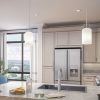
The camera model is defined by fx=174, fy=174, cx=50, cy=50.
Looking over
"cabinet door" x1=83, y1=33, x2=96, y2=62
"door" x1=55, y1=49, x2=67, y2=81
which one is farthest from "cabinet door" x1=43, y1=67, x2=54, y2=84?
"cabinet door" x1=83, y1=33, x2=96, y2=62

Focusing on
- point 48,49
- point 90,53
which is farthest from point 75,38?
point 48,49

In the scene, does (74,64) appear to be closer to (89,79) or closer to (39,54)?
(89,79)

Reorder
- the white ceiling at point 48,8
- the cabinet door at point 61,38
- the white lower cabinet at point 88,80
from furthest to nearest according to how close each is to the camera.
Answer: the cabinet door at point 61,38 → the white lower cabinet at point 88,80 → the white ceiling at point 48,8

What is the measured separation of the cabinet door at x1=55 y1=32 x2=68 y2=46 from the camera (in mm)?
6468

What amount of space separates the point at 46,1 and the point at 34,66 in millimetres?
3713

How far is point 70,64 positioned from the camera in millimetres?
6191

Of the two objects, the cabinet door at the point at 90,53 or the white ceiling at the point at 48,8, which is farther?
the cabinet door at the point at 90,53

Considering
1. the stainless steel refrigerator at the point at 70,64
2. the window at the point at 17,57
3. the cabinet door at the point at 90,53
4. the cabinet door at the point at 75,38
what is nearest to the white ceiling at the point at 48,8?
the cabinet door at the point at 75,38

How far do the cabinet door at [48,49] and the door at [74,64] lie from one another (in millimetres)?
745

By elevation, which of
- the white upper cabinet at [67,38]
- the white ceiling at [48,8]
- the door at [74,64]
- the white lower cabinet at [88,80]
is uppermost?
the white ceiling at [48,8]

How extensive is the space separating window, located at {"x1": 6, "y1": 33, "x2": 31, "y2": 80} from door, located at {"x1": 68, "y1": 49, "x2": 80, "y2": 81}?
2.44m

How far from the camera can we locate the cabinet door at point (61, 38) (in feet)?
21.2

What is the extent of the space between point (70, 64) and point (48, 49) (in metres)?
1.05

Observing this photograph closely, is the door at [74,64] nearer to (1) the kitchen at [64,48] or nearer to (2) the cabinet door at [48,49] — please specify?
(1) the kitchen at [64,48]
